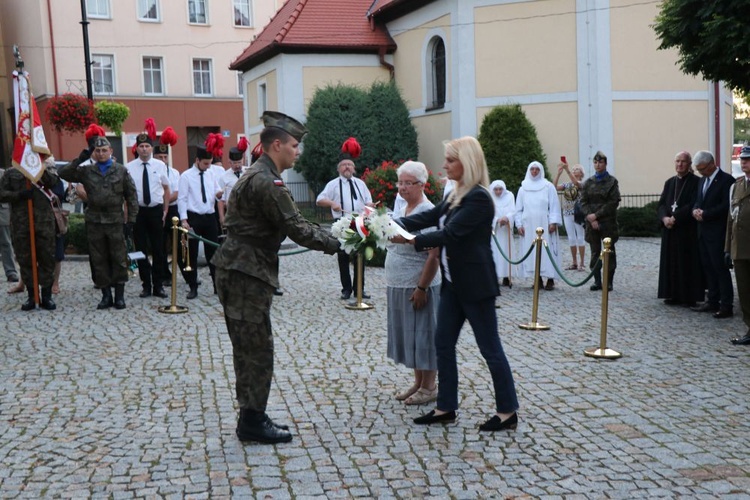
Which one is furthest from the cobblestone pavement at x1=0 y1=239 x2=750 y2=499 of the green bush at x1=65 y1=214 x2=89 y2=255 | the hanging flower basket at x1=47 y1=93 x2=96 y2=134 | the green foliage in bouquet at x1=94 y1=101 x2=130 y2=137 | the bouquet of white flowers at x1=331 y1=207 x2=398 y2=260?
the green foliage in bouquet at x1=94 y1=101 x2=130 y2=137

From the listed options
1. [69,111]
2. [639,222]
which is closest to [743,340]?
[639,222]

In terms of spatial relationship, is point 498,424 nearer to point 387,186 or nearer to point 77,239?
point 387,186

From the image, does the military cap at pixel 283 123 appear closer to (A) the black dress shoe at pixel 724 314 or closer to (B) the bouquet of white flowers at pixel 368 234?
(B) the bouquet of white flowers at pixel 368 234

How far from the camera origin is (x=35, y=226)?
11258 millimetres

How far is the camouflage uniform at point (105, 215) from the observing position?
35.6ft

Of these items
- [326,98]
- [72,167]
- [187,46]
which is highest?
[187,46]

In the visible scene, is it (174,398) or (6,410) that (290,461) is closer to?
(174,398)

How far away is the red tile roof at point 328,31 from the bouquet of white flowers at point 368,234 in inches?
929

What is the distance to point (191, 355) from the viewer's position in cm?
823

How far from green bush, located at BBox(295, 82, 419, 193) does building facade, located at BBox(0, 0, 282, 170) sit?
40.5 feet

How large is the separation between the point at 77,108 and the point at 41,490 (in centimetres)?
2786

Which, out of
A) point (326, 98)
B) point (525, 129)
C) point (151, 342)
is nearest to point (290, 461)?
point (151, 342)

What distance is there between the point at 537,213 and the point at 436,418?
754 cm

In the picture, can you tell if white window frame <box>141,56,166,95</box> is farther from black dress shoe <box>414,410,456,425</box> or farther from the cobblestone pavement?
black dress shoe <box>414,410,456,425</box>
